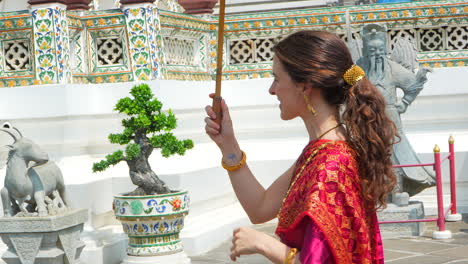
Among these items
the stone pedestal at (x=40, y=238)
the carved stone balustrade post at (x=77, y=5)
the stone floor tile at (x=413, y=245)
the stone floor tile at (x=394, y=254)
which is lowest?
the stone floor tile at (x=413, y=245)

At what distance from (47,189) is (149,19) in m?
2.60

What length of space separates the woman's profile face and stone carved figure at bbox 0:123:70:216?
124 inches

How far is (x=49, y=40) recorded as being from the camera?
7.24 meters

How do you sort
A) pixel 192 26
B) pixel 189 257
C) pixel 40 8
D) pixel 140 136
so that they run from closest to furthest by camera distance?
pixel 140 136, pixel 189 257, pixel 40 8, pixel 192 26

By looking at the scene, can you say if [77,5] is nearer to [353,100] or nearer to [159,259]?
[159,259]

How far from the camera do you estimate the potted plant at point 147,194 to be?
5.89 m

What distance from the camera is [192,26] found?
8.68 meters

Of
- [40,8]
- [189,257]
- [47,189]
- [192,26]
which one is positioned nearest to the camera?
[47,189]

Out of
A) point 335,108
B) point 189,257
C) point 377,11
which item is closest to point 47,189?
point 189,257

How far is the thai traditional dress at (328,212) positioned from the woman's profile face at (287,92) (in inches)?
5.1

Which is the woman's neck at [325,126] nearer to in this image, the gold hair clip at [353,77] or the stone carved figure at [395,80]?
the gold hair clip at [353,77]

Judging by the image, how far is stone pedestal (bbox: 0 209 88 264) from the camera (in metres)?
5.36

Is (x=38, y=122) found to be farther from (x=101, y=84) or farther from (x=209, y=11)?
Result: (x=209, y=11)

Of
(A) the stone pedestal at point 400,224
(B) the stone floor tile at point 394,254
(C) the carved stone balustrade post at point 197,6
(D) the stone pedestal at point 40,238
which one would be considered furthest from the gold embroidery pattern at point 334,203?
(C) the carved stone balustrade post at point 197,6
